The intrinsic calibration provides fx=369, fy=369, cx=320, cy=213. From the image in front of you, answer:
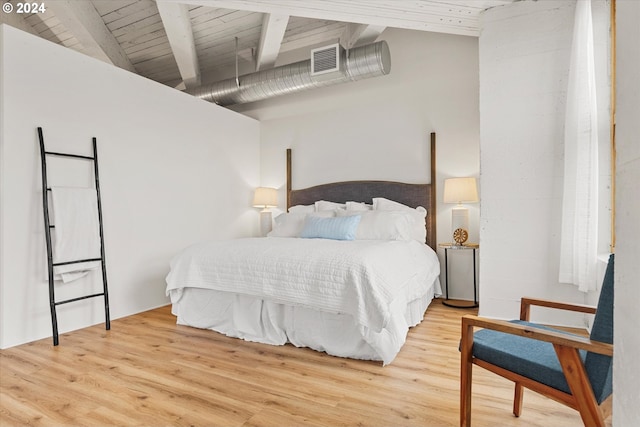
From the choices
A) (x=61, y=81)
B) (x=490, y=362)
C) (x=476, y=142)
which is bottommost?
(x=490, y=362)

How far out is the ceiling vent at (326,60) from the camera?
4191 mm

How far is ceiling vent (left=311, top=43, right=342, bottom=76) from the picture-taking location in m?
4.19

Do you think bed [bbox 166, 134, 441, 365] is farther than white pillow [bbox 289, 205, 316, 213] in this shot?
No

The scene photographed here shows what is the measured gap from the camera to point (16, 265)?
2.86 m

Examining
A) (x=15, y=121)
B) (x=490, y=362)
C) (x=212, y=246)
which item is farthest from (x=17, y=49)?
(x=490, y=362)

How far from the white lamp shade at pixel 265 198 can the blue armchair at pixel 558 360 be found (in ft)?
13.1

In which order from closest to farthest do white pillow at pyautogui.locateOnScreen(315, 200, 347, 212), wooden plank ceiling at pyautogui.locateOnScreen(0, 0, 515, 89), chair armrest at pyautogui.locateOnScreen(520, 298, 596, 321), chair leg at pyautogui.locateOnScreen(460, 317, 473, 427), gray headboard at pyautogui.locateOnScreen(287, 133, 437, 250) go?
chair leg at pyautogui.locateOnScreen(460, 317, 473, 427)
chair armrest at pyautogui.locateOnScreen(520, 298, 596, 321)
wooden plank ceiling at pyautogui.locateOnScreen(0, 0, 515, 89)
gray headboard at pyautogui.locateOnScreen(287, 133, 437, 250)
white pillow at pyautogui.locateOnScreen(315, 200, 347, 212)

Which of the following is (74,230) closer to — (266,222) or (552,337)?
(266,222)

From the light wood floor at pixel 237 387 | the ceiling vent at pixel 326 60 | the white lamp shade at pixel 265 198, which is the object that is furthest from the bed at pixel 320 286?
the ceiling vent at pixel 326 60

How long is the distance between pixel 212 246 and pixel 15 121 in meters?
1.79

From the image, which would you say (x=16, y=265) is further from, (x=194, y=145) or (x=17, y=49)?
(x=194, y=145)

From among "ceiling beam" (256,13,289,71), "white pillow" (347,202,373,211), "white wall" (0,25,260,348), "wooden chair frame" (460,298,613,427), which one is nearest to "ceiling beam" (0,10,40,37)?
"white wall" (0,25,260,348)

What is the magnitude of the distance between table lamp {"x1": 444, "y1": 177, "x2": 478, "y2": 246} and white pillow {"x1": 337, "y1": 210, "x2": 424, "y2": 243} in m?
0.50

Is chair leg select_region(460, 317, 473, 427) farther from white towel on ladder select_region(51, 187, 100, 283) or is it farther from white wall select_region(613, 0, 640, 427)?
white towel on ladder select_region(51, 187, 100, 283)
